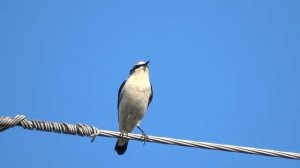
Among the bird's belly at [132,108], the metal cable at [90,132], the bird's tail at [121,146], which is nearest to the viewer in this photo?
the metal cable at [90,132]

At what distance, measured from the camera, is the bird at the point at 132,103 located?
38.0ft

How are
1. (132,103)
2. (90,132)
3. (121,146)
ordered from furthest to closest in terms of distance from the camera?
1. (121,146)
2. (132,103)
3. (90,132)

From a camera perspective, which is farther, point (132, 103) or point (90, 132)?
point (132, 103)

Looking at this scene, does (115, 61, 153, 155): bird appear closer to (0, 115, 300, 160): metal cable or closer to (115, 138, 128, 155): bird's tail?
(115, 138, 128, 155): bird's tail

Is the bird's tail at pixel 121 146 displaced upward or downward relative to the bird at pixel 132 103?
downward

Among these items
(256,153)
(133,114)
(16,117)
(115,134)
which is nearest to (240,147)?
(256,153)

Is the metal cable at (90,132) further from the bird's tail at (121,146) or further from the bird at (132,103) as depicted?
the bird's tail at (121,146)

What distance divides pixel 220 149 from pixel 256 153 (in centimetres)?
41

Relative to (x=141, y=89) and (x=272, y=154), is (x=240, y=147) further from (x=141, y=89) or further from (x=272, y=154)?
(x=141, y=89)

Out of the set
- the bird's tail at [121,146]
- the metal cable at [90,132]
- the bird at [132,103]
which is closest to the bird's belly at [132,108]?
the bird at [132,103]

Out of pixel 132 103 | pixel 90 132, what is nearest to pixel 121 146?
pixel 132 103

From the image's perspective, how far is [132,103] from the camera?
11523 mm

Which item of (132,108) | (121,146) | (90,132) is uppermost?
(132,108)

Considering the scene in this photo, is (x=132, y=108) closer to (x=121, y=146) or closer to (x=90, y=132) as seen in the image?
(x=121, y=146)
